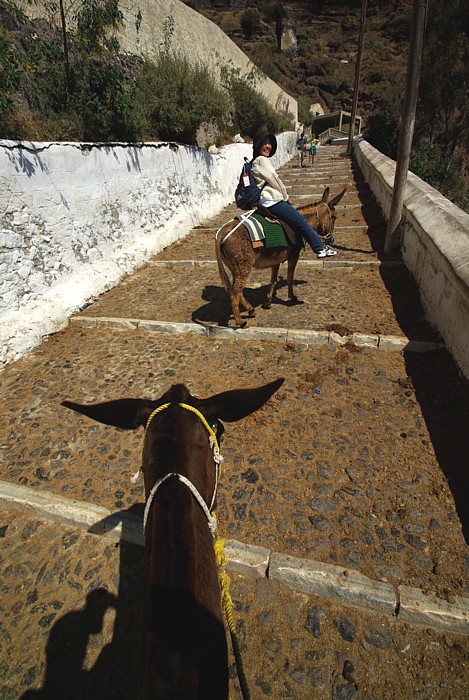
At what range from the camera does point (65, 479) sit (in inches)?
132

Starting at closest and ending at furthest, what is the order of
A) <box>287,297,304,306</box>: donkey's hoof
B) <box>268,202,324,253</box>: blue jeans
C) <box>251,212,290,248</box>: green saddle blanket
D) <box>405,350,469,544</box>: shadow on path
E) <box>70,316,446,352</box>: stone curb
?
<box>405,350,469,544</box>: shadow on path, <box>70,316,446,352</box>: stone curb, <box>251,212,290,248</box>: green saddle blanket, <box>268,202,324,253</box>: blue jeans, <box>287,297,304,306</box>: donkey's hoof

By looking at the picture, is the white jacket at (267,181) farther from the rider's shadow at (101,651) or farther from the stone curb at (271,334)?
the rider's shadow at (101,651)

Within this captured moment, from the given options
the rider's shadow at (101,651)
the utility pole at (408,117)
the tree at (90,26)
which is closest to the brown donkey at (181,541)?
the rider's shadow at (101,651)

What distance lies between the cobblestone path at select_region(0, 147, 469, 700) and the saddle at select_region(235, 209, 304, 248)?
1.20 m

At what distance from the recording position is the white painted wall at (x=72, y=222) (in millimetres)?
5121

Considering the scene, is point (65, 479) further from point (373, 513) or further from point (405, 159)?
point (405, 159)

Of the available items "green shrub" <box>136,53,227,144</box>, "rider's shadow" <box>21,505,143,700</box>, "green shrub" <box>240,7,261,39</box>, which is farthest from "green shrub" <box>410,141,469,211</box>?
"green shrub" <box>240,7,261,39</box>

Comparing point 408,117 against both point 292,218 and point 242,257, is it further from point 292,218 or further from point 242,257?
point 242,257

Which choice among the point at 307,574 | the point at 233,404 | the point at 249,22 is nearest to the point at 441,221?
the point at 233,404

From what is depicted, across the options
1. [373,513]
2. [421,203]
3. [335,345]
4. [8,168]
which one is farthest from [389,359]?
[8,168]

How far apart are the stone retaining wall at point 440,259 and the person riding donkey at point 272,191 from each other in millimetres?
1858

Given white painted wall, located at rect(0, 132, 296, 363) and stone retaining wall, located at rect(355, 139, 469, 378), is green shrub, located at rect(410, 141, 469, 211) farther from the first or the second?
white painted wall, located at rect(0, 132, 296, 363)

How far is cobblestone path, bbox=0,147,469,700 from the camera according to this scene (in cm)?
210

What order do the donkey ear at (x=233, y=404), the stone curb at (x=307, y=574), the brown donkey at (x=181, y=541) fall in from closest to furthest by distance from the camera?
the brown donkey at (x=181, y=541)
the donkey ear at (x=233, y=404)
the stone curb at (x=307, y=574)
